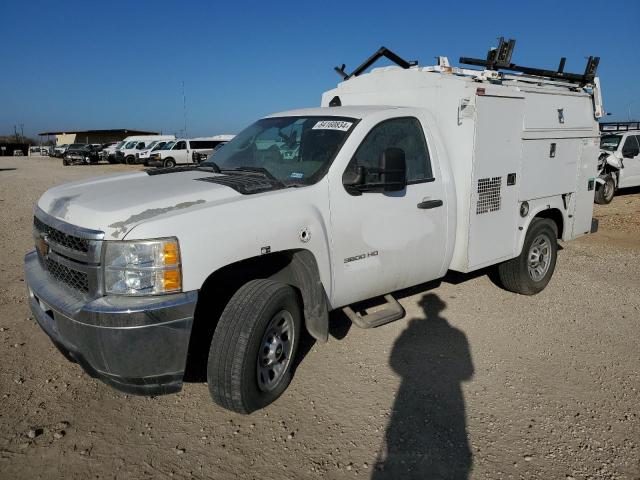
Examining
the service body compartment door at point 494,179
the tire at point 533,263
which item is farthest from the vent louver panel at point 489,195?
the tire at point 533,263

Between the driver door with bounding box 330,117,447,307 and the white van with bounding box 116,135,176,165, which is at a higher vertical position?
the white van with bounding box 116,135,176,165

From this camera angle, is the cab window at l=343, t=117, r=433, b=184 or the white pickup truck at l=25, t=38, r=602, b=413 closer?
the white pickup truck at l=25, t=38, r=602, b=413

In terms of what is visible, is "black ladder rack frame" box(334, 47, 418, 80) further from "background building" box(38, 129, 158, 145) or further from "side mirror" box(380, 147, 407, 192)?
"background building" box(38, 129, 158, 145)

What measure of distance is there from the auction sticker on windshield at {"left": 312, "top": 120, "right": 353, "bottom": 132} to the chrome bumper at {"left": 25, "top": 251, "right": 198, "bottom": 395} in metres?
1.87

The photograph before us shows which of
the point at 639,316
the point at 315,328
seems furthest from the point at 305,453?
the point at 639,316

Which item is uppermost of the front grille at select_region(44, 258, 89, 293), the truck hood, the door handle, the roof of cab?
the roof of cab

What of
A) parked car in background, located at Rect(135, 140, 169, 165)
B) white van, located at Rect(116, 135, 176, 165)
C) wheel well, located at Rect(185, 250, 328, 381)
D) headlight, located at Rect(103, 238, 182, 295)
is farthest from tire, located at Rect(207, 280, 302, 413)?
white van, located at Rect(116, 135, 176, 165)

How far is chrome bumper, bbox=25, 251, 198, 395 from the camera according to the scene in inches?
108

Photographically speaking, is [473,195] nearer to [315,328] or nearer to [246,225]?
[315,328]

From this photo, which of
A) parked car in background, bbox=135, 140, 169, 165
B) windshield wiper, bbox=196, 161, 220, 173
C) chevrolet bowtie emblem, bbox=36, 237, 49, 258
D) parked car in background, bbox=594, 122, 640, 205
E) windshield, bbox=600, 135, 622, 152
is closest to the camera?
chevrolet bowtie emblem, bbox=36, 237, 49, 258

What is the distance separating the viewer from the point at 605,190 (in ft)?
44.2

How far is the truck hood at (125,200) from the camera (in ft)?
9.47

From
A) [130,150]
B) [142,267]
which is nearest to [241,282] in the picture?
[142,267]

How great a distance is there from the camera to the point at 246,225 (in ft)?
10.2
